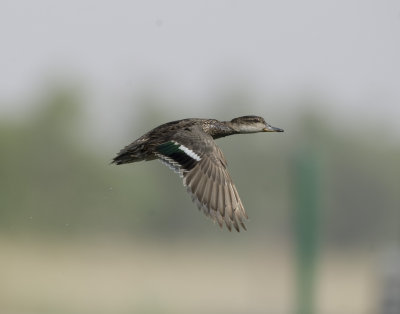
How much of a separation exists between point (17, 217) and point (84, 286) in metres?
2.28

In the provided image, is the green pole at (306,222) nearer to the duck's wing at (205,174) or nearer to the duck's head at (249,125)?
the duck's head at (249,125)

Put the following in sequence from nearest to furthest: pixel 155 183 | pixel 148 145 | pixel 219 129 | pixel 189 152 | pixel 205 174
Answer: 1. pixel 205 174
2. pixel 189 152
3. pixel 148 145
4. pixel 219 129
5. pixel 155 183

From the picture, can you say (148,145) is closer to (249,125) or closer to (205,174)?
(205,174)

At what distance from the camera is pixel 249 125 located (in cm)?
1438

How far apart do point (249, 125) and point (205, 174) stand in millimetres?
2185

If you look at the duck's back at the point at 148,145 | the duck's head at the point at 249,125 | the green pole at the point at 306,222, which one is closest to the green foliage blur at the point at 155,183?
the green pole at the point at 306,222

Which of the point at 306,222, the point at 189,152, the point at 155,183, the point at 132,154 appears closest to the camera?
the point at 189,152

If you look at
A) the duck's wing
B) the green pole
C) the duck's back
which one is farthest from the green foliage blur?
the duck's wing

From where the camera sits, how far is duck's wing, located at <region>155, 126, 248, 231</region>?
39.5 feet

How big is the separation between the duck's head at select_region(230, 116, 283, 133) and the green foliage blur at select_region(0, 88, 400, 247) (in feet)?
45.7

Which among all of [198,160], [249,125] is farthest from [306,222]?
[198,160]

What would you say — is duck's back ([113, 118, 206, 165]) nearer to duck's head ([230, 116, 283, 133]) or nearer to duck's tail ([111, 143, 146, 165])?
duck's tail ([111, 143, 146, 165])

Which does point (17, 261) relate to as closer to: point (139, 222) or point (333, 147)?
point (139, 222)

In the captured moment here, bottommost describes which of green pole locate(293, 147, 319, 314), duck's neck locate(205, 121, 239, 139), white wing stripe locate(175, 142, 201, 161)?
green pole locate(293, 147, 319, 314)
